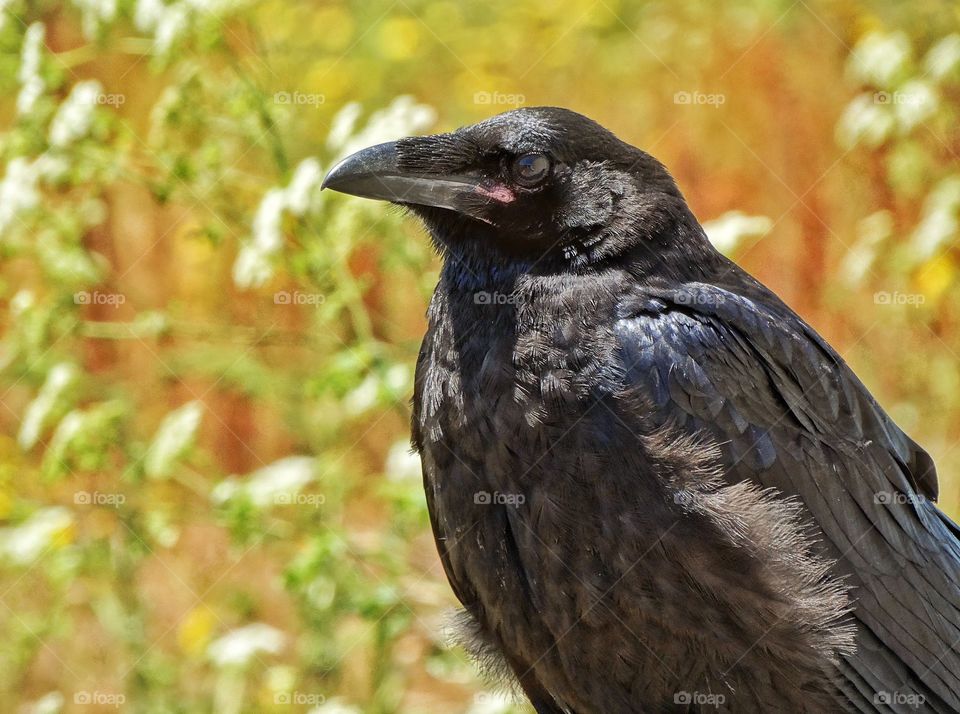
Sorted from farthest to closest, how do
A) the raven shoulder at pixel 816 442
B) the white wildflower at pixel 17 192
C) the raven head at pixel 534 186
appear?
the white wildflower at pixel 17 192
the raven head at pixel 534 186
the raven shoulder at pixel 816 442

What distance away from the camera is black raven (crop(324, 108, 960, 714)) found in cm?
271

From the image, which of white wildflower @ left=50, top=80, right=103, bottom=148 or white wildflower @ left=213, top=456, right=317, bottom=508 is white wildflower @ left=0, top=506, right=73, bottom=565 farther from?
white wildflower @ left=50, top=80, right=103, bottom=148

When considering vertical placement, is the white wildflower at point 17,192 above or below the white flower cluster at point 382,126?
above

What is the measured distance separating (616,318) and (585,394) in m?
0.22

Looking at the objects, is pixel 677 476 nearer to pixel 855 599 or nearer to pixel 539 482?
pixel 539 482

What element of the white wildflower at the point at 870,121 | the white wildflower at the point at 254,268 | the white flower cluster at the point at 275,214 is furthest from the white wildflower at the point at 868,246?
the white wildflower at the point at 254,268

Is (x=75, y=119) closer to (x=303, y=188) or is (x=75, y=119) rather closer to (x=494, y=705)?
(x=303, y=188)

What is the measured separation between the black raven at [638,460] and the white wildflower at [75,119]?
1506 millimetres

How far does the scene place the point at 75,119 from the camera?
160 inches

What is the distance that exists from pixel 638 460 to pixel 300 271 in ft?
5.93

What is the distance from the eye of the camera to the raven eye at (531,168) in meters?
2.96

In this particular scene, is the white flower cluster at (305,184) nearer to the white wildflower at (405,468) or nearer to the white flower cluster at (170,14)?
the white flower cluster at (170,14)

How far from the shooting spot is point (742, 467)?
283 cm

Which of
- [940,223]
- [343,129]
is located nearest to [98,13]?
[343,129]
